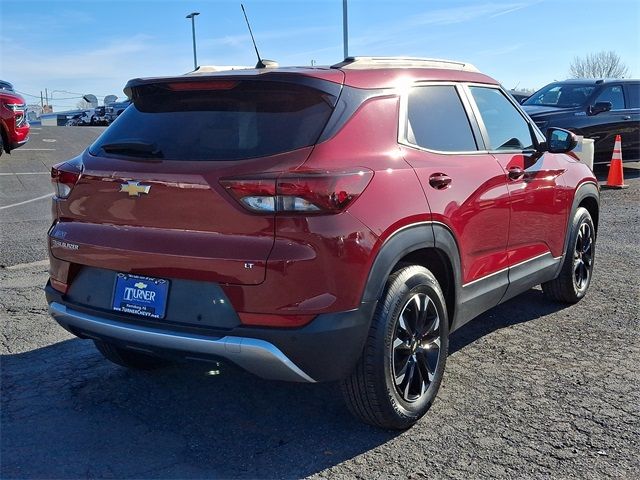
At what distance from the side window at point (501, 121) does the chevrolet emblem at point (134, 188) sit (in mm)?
2182

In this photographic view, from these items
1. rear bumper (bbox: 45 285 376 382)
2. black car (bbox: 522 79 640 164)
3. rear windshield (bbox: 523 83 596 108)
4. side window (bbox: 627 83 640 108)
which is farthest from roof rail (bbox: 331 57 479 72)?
side window (bbox: 627 83 640 108)

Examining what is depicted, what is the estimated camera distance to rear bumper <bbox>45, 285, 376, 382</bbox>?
280 cm

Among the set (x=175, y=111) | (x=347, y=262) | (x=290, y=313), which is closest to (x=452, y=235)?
(x=347, y=262)

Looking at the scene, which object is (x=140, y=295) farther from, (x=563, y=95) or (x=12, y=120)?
(x=563, y=95)

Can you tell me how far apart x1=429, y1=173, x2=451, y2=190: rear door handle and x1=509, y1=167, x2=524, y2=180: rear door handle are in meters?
0.81

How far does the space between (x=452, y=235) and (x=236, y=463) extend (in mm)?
1574

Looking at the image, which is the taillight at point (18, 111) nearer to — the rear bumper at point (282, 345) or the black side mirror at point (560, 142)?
the black side mirror at point (560, 142)

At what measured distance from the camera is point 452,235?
3.50 m

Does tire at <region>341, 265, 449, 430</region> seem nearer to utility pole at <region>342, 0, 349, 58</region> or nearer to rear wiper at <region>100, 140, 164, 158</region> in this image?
rear wiper at <region>100, 140, 164, 158</region>

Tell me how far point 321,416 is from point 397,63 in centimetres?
193

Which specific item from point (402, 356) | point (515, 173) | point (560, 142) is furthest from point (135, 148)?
point (560, 142)

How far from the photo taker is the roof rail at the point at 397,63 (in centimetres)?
339

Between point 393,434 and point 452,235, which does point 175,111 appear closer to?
point 452,235

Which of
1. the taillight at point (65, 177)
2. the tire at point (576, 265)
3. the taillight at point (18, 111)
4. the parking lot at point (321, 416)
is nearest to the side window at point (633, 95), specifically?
the tire at point (576, 265)
